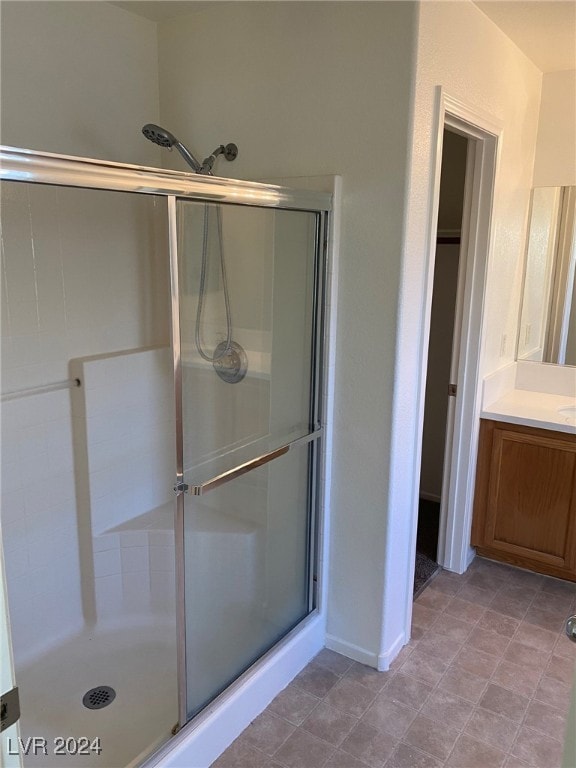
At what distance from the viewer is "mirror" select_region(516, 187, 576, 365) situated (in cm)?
311

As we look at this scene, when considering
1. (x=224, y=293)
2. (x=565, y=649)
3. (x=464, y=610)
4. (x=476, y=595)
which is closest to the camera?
(x=224, y=293)

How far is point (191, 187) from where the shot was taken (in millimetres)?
1574

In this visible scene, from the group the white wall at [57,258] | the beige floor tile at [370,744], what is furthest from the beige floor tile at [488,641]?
the white wall at [57,258]

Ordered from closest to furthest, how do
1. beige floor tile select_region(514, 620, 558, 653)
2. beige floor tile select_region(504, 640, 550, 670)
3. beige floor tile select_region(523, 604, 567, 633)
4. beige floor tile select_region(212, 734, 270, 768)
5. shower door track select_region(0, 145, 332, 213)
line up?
shower door track select_region(0, 145, 332, 213) < beige floor tile select_region(212, 734, 270, 768) < beige floor tile select_region(504, 640, 550, 670) < beige floor tile select_region(514, 620, 558, 653) < beige floor tile select_region(523, 604, 567, 633)

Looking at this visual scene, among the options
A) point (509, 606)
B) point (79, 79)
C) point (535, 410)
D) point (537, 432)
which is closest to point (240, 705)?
point (509, 606)

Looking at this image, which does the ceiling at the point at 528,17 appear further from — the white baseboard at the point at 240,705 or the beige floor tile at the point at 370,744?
the beige floor tile at the point at 370,744

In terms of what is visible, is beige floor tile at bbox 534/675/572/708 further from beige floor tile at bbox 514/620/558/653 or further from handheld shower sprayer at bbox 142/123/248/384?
handheld shower sprayer at bbox 142/123/248/384

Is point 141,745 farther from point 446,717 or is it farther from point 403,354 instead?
point 403,354

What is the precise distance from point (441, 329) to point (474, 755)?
7.61ft

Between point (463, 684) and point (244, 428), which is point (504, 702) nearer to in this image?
point (463, 684)

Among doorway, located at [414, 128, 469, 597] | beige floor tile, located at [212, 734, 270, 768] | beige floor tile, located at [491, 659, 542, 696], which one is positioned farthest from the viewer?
doorway, located at [414, 128, 469, 597]

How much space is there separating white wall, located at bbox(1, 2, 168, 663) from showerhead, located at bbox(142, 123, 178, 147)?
1.01 feet

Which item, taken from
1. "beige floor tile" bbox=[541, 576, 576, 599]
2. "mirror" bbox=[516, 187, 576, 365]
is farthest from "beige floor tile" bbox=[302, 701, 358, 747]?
"mirror" bbox=[516, 187, 576, 365]

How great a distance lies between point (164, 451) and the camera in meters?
2.77
